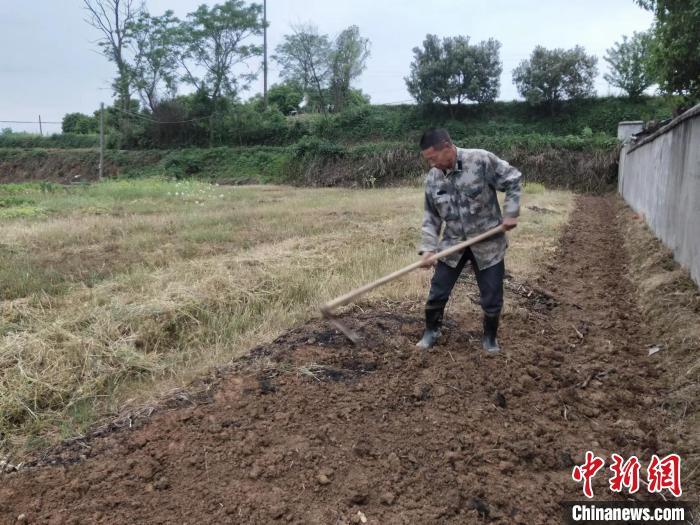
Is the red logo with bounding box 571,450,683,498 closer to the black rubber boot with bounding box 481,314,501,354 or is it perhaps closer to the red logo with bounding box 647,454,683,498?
the red logo with bounding box 647,454,683,498

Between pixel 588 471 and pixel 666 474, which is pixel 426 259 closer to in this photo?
pixel 588 471

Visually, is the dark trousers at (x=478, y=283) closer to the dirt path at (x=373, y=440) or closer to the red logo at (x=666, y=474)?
the dirt path at (x=373, y=440)

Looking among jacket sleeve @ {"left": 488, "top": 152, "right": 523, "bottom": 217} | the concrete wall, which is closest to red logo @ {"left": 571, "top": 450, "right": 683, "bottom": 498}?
jacket sleeve @ {"left": 488, "top": 152, "right": 523, "bottom": 217}

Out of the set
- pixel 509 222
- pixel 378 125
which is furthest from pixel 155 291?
pixel 378 125

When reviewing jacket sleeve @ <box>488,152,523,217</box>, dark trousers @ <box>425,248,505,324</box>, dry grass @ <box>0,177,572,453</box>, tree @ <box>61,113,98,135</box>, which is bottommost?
dry grass @ <box>0,177,572,453</box>

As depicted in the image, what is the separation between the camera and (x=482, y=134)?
29.5 metres

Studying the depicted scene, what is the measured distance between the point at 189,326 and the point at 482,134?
2735 centimetres

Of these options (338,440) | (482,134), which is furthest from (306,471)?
(482,134)

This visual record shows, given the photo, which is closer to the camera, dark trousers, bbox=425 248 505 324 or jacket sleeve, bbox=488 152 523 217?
jacket sleeve, bbox=488 152 523 217

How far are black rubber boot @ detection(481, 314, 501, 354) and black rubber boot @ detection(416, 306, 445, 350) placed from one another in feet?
1.16

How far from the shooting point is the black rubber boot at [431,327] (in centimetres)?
416

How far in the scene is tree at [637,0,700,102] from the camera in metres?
9.40

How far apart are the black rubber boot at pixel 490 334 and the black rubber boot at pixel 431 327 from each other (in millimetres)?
353

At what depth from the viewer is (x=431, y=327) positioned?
4.23 metres
